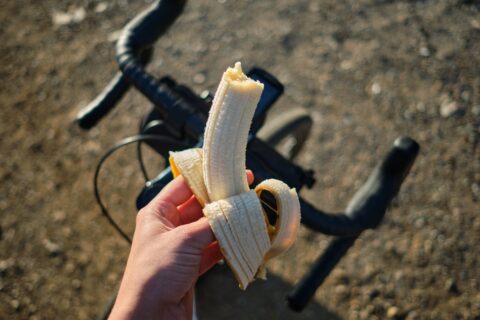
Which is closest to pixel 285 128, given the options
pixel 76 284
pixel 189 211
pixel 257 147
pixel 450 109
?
pixel 257 147

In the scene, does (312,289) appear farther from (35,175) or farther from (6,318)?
(35,175)

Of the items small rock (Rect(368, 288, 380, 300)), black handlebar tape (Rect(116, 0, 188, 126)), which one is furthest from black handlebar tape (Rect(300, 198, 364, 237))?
small rock (Rect(368, 288, 380, 300))

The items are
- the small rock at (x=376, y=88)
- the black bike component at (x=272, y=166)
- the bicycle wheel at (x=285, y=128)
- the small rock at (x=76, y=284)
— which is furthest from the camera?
the small rock at (x=376, y=88)

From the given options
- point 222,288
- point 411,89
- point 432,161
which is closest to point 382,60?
point 411,89

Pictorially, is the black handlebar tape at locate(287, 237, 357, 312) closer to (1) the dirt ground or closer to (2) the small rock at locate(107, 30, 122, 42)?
(1) the dirt ground

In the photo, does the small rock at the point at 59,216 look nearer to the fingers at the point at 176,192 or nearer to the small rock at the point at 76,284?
the small rock at the point at 76,284

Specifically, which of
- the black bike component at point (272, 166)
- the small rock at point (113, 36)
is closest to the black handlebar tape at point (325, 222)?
the black bike component at point (272, 166)

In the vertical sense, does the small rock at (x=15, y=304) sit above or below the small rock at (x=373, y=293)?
above
